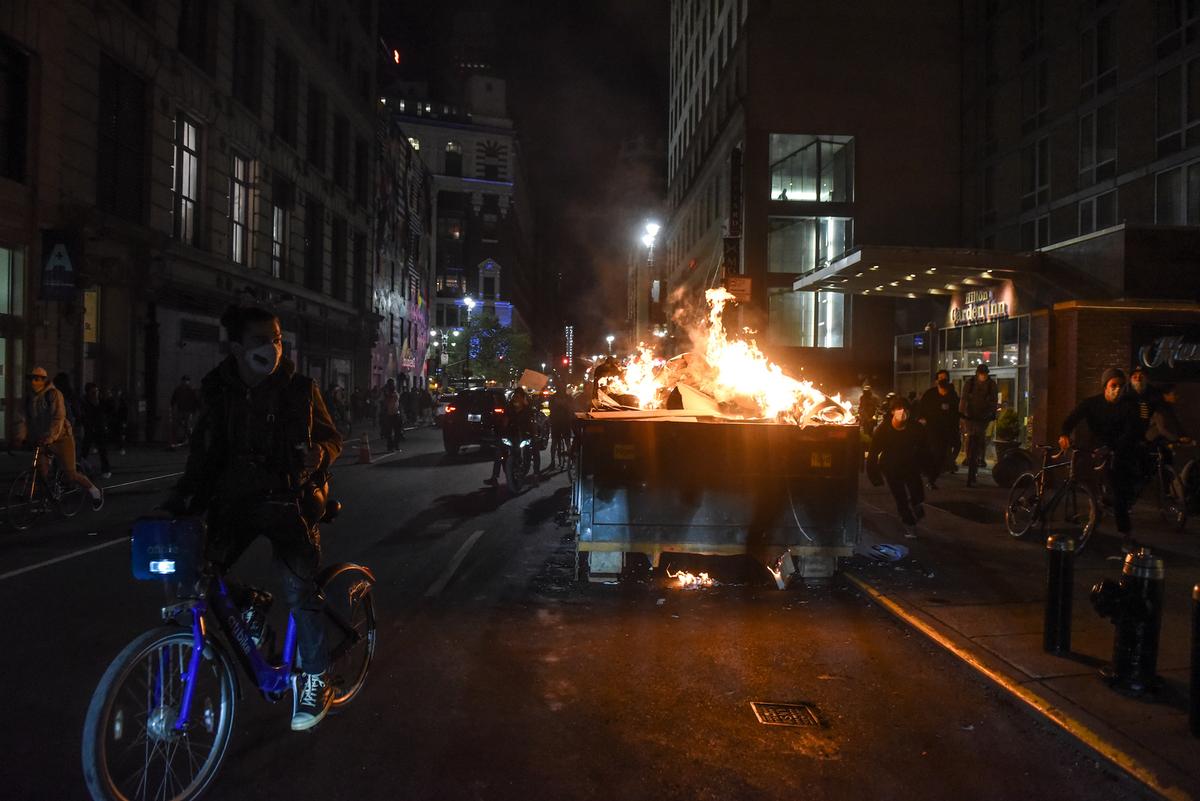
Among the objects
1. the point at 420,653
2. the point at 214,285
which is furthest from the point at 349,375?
the point at 420,653

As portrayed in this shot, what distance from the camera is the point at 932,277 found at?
18047 millimetres

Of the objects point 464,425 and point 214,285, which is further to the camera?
point 214,285

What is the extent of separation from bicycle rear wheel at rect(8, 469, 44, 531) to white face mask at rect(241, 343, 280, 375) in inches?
304

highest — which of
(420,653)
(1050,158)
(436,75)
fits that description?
(436,75)

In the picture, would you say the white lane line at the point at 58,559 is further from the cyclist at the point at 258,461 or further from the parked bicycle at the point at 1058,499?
the parked bicycle at the point at 1058,499

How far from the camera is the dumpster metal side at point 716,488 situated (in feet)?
22.8

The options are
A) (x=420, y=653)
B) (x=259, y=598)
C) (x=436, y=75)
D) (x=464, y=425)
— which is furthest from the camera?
(x=436, y=75)

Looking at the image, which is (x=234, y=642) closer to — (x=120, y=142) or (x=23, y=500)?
(x=23, y=500)

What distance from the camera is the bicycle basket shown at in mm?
3037

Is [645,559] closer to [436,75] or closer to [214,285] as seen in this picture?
[214,285]

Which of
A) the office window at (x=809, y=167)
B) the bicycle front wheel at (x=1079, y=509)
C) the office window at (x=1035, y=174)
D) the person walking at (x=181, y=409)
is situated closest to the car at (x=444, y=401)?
the person walking at (x=181, y=409)

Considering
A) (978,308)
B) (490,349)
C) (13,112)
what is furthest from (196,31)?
(490,349)

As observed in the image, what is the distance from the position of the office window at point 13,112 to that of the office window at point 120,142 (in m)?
2.49

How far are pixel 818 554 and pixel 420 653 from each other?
3.62 metres
